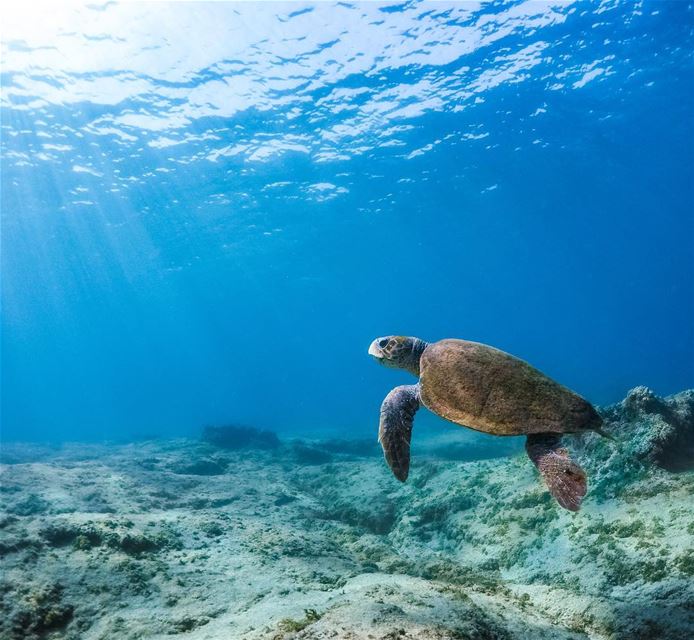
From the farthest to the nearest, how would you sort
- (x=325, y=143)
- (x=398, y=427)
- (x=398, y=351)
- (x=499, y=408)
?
(x=325, y=143) < (x=398, y=351) < (x=398, y=427) < (x=499, y=408)

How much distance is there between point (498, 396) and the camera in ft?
11.9

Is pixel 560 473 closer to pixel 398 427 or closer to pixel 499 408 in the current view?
pixel 499 408

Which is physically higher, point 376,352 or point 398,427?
point 376,352

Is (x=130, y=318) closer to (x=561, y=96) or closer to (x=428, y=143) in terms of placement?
(x=428, y=143)

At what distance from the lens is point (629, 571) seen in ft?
11.5

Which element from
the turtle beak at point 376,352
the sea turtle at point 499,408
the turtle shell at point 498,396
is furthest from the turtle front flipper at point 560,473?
the turtle beak at point 376,352

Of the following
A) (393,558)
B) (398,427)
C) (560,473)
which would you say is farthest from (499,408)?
(393,558)

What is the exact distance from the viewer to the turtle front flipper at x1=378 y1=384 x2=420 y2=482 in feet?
12.2

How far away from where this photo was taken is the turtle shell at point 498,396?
3469 mm

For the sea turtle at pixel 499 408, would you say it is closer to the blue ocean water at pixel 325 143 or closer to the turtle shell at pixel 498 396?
the turtle shell at pixel 498 396

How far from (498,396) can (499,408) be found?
110 mm

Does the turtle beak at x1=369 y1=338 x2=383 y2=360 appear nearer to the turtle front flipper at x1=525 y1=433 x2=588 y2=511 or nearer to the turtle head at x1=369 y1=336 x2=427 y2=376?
the turtle head at x1=369 y1=336 x2=427 y2=376

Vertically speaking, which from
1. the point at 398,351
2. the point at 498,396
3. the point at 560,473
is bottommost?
the point at 560,473

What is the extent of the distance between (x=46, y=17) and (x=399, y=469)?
68.7 feet
